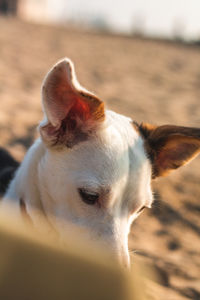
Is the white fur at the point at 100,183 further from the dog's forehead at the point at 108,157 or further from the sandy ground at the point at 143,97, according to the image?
the sandy ground at the point at 143,97

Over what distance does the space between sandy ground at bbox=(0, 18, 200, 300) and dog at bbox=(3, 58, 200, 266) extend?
0.55 meters

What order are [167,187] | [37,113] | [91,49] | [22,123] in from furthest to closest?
1. [91,49]
2. [37,113]
3. [22,123]
4. [167,187]

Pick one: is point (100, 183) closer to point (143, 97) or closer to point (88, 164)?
point (88, 164)

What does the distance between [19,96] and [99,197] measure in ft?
15.2

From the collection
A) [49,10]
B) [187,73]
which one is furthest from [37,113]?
[49,10]

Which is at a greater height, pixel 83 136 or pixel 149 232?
pixel 83 136

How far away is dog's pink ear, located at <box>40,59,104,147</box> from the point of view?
70.5 inches

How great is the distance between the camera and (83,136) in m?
2.10

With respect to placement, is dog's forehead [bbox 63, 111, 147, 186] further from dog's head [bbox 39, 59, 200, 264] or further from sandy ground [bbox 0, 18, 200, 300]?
sandy ground [bbox 0, 18, 200, 300]

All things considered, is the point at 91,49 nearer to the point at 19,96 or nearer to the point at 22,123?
the point at 19,96

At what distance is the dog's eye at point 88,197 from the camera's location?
1898mm

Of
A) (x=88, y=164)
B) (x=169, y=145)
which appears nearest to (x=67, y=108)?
(x=88, y=164)

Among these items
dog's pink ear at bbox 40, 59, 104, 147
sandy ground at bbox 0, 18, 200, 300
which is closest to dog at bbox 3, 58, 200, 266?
dog's pink ear at bbox 40, 59, 104, 147

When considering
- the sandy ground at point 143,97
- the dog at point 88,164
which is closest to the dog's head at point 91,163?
the dog at point 88,164
